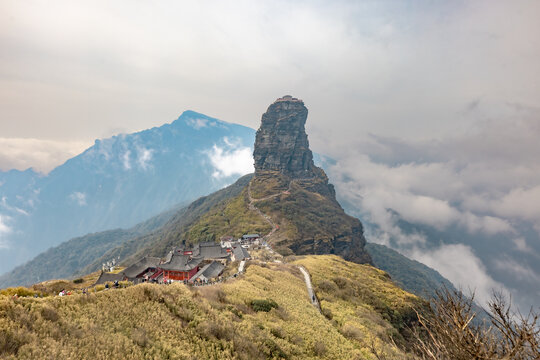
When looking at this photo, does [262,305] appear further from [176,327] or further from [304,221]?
[304,221]

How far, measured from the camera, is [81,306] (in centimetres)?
1424

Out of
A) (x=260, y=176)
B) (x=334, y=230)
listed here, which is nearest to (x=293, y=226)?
(x=334, y=230)

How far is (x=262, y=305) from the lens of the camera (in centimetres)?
2223

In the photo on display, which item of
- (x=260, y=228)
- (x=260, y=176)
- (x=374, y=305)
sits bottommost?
(x=374, y=305)

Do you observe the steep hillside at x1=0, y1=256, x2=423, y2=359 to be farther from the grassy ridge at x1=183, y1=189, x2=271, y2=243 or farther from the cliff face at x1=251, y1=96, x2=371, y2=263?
the grassy ridge at x1=183, y1=189, x2=271, y2=243

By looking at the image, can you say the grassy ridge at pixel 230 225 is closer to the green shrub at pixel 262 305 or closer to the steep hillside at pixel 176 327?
the green shrub at pixel 262 305

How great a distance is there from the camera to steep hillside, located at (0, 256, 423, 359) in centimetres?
1105

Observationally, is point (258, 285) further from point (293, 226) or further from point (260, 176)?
point (260, 176)

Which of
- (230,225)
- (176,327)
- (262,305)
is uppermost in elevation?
(230,225)

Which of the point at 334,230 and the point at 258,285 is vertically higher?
the point at 334,230

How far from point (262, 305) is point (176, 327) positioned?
362 inches

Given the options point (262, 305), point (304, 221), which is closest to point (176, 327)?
point (262, 305)

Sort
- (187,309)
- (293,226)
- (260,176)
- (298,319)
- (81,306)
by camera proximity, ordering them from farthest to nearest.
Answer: (260,176)
(293,226)
(298,319)
(187,309)
(81,306)

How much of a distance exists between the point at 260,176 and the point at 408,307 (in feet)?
505
